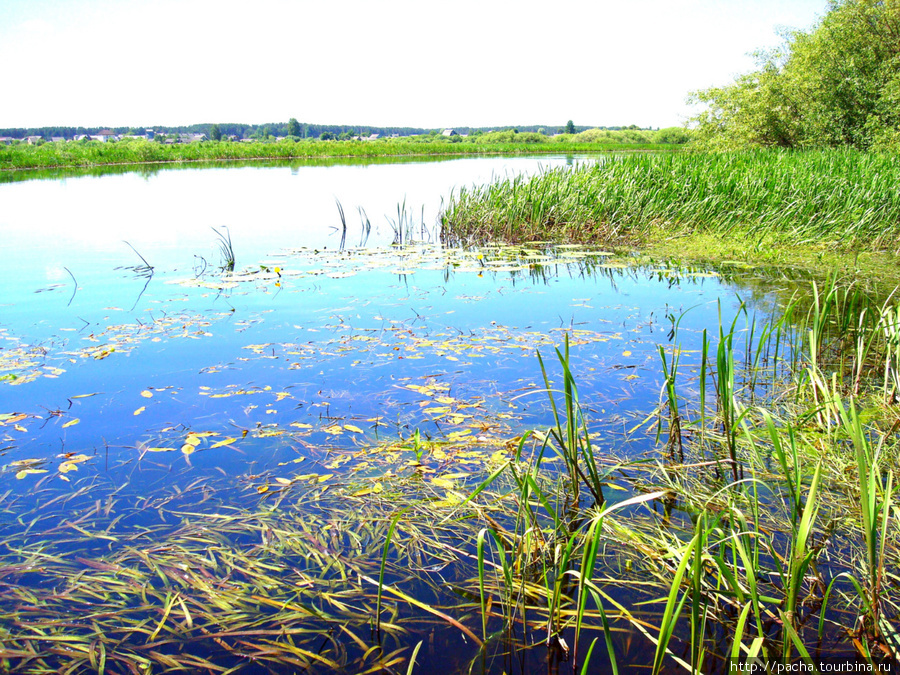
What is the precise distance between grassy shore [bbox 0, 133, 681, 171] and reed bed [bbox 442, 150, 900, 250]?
2796 centimetres

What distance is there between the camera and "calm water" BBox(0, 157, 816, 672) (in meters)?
2.76

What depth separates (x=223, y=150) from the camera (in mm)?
40125

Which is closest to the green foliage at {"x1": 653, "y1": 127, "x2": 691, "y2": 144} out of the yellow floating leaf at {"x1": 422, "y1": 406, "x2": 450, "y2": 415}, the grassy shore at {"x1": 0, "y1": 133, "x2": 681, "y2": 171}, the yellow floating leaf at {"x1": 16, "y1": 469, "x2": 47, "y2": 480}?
the grassy shore at {"x1": 0, "y1": 133, "x2": 681, "y2": 171}

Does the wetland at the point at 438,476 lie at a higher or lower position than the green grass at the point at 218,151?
lower

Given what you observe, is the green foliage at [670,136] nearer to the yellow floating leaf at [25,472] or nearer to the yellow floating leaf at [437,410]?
the yellow floating leaf at [437,410]

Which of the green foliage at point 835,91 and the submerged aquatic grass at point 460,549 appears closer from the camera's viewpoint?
the submerged aquatic grass at point 460,549

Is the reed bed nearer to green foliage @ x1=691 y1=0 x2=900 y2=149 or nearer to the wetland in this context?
the wetland

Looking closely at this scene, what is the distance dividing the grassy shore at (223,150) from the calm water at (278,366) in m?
25.8

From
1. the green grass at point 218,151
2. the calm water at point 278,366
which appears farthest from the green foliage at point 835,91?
the green grass at point 218,151

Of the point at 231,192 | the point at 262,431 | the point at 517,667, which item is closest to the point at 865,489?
the point at 517,667

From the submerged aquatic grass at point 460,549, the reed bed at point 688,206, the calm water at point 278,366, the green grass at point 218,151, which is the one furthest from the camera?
the green grass at point 218,151

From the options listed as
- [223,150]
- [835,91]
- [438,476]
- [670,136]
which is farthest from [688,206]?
[670,136]

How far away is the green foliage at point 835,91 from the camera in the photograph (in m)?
20.0

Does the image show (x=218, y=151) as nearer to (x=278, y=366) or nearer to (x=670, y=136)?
(x=278, y=366)
